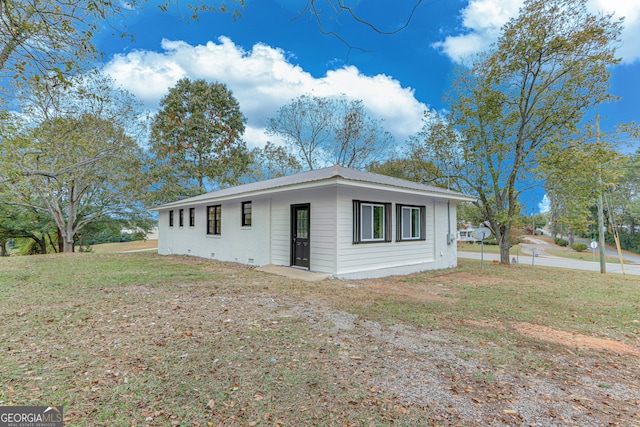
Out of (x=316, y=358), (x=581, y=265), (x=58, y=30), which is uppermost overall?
(x=58, y=30)

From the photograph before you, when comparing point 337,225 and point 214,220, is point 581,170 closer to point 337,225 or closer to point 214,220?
point 337,225

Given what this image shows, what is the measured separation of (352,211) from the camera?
27.2ft

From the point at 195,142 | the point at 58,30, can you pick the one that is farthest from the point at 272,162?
the point at 58,30

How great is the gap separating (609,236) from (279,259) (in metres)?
36.6

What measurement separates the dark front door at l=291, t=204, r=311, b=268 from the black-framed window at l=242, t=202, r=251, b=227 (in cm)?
237

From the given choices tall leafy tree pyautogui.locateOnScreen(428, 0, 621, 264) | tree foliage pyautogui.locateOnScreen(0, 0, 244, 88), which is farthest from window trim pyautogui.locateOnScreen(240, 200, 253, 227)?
tall leafy tree pyautogui.locateOnScreen(428, 0, 621, 264)

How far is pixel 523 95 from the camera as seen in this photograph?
12492mm

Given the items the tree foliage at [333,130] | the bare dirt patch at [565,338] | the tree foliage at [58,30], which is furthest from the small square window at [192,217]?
the bare dirt patch at [565,338]

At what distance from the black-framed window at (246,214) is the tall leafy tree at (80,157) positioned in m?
6.32

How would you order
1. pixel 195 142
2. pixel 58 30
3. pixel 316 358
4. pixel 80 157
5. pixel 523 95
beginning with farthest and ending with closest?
pixel 195 142 → pixel 80 157 → pixel 523 95 → pixel 58 30 → pixel 316 358

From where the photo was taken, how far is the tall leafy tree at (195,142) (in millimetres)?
22266

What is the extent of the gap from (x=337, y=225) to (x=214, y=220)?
6.92 metres

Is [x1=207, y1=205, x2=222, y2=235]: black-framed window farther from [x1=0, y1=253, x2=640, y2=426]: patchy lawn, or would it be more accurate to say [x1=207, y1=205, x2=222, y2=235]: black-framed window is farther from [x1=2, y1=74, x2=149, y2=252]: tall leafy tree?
[x1=0, y1=253, x2=640, y2=426]: patchy lawn

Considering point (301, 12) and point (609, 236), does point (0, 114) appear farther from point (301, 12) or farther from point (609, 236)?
point (609, 236)
